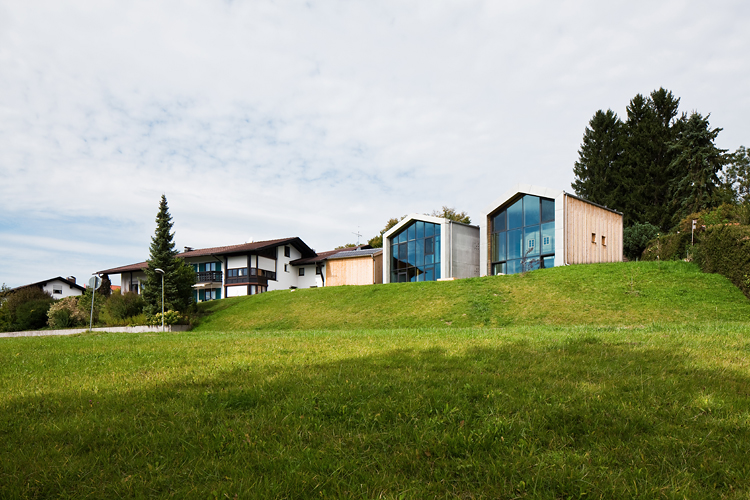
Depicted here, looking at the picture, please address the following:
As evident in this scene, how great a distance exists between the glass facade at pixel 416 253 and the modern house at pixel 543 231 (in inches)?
165

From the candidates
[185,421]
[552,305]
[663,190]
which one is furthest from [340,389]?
[663,190]

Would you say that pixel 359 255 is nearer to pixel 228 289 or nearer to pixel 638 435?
pixel 228 289

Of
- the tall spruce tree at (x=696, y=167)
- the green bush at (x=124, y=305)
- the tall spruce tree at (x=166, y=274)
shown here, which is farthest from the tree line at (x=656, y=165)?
the green bush at (x=124, y=305)

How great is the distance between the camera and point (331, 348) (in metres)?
8.12

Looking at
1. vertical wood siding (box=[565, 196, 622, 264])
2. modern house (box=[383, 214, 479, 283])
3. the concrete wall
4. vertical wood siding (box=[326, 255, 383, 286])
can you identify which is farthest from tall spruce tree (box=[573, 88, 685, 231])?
vertical wood siding (box=[326, 255, 383, 286])

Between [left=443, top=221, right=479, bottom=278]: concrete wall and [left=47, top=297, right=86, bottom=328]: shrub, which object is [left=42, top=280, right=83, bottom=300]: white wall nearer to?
[left=47, top=297, right=86, bottom=328]: shrub

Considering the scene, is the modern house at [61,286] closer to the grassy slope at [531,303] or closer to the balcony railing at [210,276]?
the balcony railing at [210,276]

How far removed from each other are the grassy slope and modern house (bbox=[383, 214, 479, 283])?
674 cm

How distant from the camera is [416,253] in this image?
38.0 m

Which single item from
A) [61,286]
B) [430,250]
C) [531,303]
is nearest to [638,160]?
[430,250]

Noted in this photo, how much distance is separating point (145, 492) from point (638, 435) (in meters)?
3.72

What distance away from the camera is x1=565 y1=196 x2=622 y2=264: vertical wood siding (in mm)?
29469

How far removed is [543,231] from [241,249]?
102ft

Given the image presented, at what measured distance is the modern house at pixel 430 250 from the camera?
3562 centimetres
